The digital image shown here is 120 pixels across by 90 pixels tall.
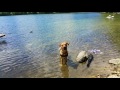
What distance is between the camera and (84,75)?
837 cm
